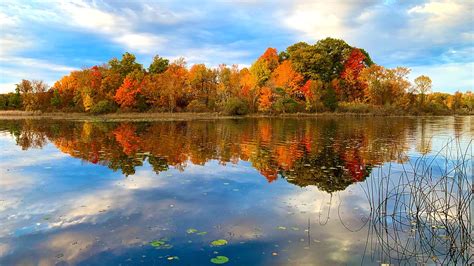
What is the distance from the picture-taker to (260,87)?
72.1 metres

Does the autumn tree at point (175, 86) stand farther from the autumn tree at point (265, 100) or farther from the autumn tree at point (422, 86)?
the autumn tree at point (422, 86)

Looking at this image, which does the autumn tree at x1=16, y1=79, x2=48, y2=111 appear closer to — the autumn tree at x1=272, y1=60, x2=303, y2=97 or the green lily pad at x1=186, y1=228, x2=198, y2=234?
the autumn tree at x1=272, y1=60, x2=303, y2=97

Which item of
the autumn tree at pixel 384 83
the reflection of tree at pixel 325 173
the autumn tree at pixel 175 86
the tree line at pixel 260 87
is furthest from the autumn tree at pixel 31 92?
the reflection of tree at pixel 325 173

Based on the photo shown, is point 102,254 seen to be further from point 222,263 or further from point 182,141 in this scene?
point 182,141

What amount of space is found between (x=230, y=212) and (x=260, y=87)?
212 feet

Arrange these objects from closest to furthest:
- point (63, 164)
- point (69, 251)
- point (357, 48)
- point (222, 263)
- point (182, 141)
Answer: point (222, 263), point (69, 251), point (63, 164), point (182, 141), point (357, 48)

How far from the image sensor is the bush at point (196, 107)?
227 ft

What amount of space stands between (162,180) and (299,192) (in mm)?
4847

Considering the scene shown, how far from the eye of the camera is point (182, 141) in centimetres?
2391

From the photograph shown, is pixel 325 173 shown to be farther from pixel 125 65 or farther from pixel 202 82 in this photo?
pixel 125 65

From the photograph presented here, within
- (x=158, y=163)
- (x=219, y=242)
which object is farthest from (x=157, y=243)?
(x=158, y=163)

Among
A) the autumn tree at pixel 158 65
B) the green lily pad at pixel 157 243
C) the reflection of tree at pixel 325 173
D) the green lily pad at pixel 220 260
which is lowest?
the green lily pad at pixel 220 260

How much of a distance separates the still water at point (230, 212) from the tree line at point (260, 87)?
167ft

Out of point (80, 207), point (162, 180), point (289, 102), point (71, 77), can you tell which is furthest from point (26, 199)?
point (71, 77)
